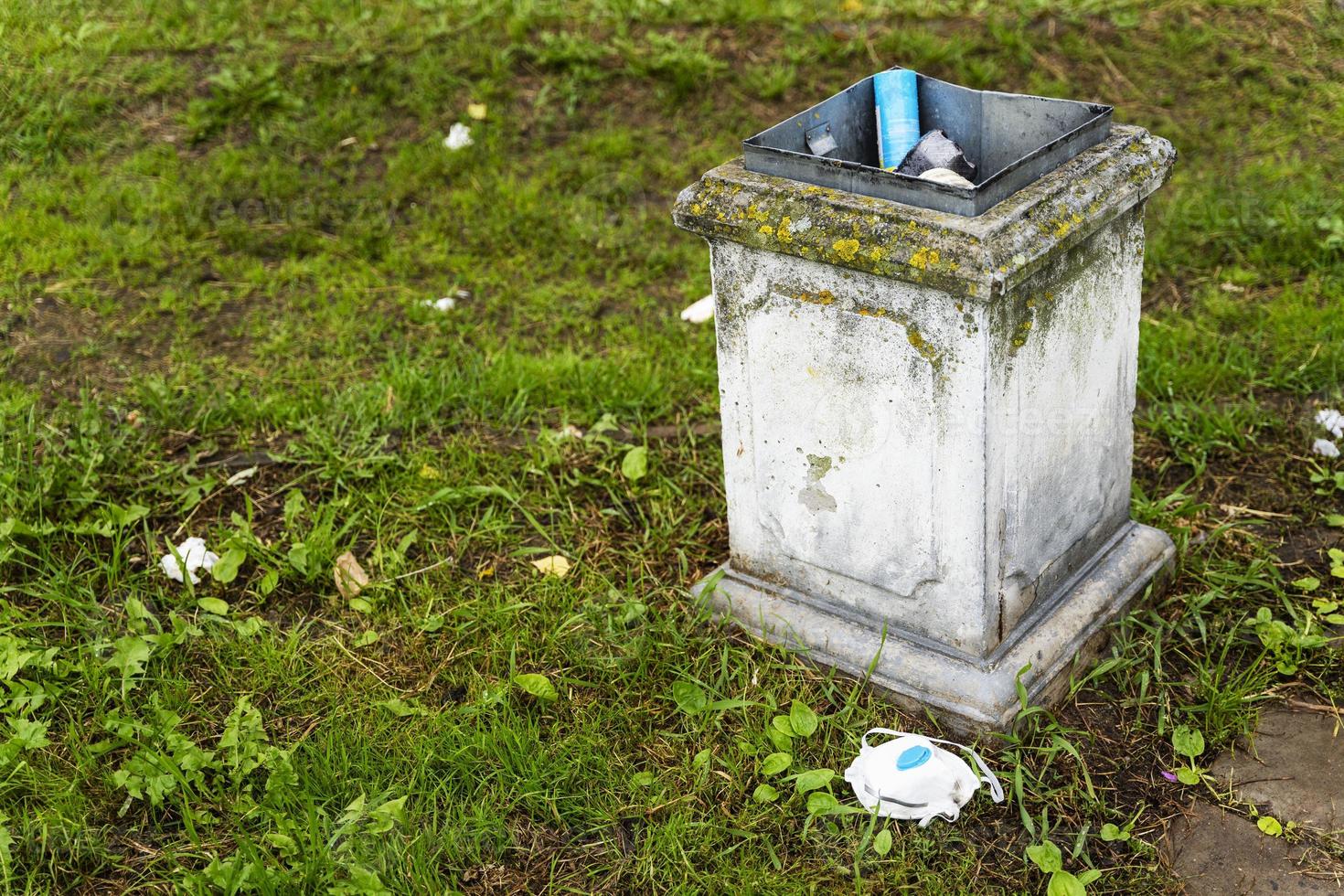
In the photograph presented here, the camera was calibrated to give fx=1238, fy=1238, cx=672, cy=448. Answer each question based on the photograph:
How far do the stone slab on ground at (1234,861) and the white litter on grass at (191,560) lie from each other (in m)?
2.28

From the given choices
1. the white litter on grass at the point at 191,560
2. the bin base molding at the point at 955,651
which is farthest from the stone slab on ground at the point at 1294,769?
the white litter on grass at the point at 191,560

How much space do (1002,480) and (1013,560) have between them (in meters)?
0.22

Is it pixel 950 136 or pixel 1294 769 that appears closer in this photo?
pixel 1294 769

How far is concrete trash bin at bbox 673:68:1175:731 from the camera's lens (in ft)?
7.34

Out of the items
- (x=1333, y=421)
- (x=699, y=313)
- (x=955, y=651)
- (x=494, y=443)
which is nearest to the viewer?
(x=955, y=651)

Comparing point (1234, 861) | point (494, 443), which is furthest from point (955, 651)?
point (494, 443)

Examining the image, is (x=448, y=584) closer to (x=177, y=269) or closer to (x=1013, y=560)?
(x=1013, y=560)

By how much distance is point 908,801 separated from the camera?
237 cm

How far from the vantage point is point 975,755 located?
247cm

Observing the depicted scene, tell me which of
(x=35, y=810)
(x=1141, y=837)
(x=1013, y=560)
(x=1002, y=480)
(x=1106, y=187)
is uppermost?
(x=1106, y=187)

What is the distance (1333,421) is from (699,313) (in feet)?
6.22

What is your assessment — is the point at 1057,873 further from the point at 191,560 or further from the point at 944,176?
the point at 191,560

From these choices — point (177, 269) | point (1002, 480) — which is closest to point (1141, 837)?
point (1002, 480)

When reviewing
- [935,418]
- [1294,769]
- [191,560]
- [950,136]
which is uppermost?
[950,136]
